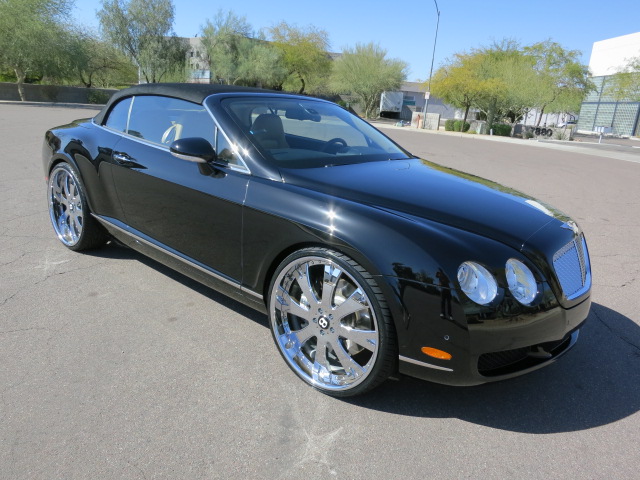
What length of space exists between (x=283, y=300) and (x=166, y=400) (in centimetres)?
78

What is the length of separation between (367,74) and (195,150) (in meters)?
55.9

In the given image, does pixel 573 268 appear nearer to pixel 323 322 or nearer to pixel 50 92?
pixel 323 322

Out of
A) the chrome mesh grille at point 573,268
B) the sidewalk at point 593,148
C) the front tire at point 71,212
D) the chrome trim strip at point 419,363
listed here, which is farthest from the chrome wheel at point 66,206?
the sidewalk at point 593,148

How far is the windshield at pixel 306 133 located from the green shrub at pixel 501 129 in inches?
1380

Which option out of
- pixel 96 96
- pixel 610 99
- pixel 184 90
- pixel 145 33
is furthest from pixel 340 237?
pixel 610 99

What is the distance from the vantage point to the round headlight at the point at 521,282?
222 centimetres

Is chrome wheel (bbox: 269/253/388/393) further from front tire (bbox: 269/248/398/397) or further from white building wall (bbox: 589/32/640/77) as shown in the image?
white building wall (bbox: 589/32/640/77)

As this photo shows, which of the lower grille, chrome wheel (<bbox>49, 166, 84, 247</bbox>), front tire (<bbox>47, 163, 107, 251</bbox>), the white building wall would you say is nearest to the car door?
front tire (<bbox>47, 163, 107, 251</bbox>)

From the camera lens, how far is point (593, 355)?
3100 millimetres

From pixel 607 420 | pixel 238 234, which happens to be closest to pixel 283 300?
pixel 238 234

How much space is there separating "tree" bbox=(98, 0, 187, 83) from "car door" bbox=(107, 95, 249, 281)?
50.9 metres

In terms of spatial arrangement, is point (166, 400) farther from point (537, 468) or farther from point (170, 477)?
point (537, 468)

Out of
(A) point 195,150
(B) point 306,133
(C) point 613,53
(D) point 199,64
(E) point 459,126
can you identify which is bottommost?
(E) point 459,126

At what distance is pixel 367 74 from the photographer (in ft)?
182
